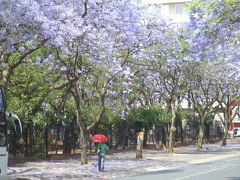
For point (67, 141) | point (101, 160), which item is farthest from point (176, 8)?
point (101, 160)

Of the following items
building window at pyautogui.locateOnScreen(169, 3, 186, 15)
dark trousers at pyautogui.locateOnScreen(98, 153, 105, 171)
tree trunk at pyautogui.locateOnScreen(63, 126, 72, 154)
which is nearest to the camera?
dark trousers at pyautogui.locateOnScreen(98, 153, 105, 171)

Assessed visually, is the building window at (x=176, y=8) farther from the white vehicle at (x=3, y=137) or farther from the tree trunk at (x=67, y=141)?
the white vehicle at (x=3, y=137)

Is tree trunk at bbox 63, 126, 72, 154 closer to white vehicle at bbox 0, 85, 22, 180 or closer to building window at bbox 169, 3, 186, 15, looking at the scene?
white vehicle at bbox 0, 85, 22, 180

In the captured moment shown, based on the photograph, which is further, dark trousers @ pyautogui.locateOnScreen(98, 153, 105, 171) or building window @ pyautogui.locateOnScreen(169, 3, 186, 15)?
building window @ pyautogui.locateOnScreen(169, 3, 186, 15)

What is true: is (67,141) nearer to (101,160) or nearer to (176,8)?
(101,160)

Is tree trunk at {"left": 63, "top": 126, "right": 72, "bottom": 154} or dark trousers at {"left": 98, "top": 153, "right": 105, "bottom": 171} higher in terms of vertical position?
tree trunk at {"left": 63, "top": 126, "right": 72, "bottom": 154}

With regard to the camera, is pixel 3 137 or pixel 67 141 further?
pixel 67 141

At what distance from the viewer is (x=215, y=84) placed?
35.9 metres

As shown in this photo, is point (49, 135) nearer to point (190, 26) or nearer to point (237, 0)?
point (190, 26)

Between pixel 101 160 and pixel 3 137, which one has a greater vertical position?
pixel 3 137

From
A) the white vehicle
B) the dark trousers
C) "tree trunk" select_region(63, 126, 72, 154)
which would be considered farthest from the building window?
the white vehicle

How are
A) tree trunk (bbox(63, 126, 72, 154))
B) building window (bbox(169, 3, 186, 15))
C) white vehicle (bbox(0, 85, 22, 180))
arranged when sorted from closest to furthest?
white vehicle (bbox(0, 85, 22, 180))
tree trunk (bbox(63, 126, 72, 154))
building window (bbox(169, 3, 186, 15))

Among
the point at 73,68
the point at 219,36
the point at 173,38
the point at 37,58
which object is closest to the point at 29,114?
the point at 37,58

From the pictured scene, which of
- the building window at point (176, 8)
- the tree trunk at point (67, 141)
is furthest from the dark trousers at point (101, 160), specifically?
the building window at point (176, 8)
